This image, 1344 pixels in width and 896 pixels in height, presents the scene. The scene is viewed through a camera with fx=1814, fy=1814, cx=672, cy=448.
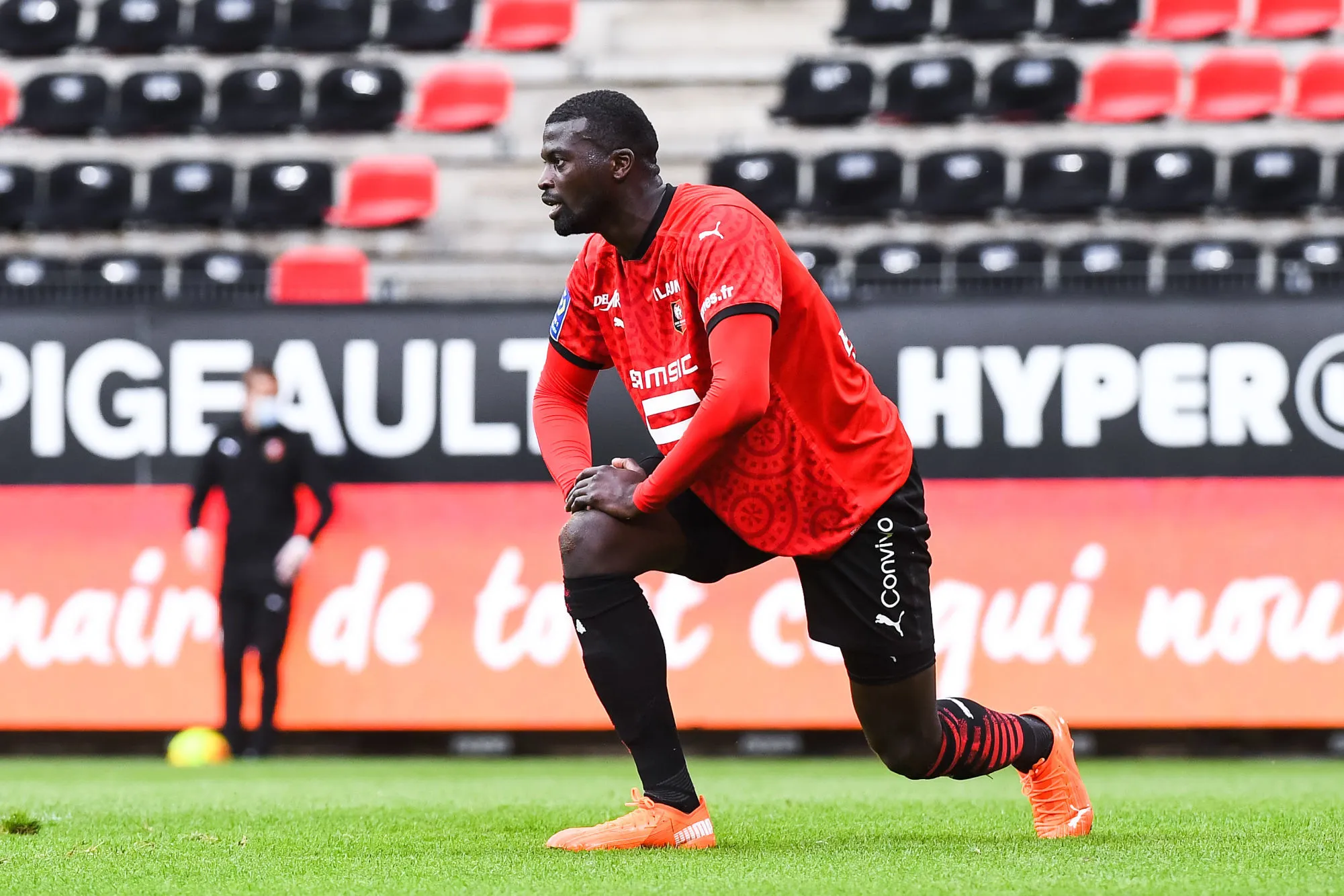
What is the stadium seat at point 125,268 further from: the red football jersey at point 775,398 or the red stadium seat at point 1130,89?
the red football jersey at point 775,398

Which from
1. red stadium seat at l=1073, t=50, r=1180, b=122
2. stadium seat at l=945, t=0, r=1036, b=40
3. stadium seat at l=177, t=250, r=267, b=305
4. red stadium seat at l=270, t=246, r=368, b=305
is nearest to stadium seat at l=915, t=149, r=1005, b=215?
red stadium seat at l=1073, t=50, r=1180, b=122

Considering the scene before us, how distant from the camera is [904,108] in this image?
13.2 metres

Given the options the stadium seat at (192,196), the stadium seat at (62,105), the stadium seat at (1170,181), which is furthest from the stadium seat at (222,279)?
the stadium seat at (1170,181)

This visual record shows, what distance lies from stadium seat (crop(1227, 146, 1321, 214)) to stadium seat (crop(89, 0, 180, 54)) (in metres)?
8.32

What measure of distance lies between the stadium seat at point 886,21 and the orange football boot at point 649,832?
1032 centimetres

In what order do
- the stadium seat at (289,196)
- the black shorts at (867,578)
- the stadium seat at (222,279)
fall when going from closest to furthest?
the black shorts at (867,578) < the stadium seat at (222,279) < the stadium seat at (289,196)

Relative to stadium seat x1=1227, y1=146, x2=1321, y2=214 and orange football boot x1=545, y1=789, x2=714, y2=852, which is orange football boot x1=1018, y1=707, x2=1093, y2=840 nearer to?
orange football boot x1=545, y1=789, x2=714, y2=852

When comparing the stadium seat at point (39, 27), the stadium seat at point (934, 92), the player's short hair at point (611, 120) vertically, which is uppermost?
the stadium seat at point (39, 27)

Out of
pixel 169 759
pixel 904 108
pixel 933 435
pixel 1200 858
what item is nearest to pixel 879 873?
pixel 1200 858

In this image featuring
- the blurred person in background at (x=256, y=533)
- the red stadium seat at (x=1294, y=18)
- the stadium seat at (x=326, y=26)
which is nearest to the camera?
the blurred person in background at (x=256, y=533)

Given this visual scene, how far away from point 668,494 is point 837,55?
33.2 feet

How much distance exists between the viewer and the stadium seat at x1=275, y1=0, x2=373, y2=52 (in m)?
14.3

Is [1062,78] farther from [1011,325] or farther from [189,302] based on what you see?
[189,302]

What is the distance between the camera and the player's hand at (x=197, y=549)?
29.7ft
